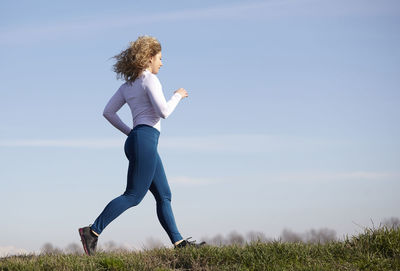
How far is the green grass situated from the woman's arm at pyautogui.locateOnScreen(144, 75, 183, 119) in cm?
175

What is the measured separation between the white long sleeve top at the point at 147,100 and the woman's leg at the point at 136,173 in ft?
0.58

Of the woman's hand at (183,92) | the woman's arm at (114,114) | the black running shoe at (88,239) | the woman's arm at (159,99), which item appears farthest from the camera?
the woman's arm at (114,114)

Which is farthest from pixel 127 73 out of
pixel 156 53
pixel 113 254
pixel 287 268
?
pixel 287 268

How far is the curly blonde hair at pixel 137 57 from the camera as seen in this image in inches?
299

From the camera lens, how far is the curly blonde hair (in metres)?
7.59

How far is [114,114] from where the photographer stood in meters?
7.92

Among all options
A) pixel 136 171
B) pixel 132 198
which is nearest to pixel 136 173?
pixel 136 171

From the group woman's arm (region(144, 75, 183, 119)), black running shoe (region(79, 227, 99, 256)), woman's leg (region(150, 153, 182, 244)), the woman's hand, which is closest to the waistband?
woman's arm (region(144, 75, 183, 119))

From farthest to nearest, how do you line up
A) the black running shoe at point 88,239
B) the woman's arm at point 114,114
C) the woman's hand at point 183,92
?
1. the woman's arm at point 114,114
2. the woman's hand at point 183,92
3. the black running shoe at point 88,239

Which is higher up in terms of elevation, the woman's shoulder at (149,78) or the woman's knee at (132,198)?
the woman's shoulder at (149,78)

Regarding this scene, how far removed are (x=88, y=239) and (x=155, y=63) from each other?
2.48 m

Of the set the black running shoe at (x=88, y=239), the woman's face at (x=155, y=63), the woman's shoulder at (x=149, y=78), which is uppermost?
the woman's face at (x=155, y=63)

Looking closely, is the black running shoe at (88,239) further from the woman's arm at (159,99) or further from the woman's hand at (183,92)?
the woman's hand at (183,92)

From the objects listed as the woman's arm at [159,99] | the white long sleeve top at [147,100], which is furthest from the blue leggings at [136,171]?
the woman's arm at [159,99]
